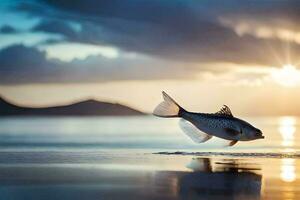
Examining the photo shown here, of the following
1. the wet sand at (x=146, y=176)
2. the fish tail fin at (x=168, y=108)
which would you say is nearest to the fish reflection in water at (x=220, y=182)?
the wet sand at (x=146, y=176)

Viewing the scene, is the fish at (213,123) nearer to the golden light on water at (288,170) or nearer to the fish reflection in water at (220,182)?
the fish reflection in water at (220,182)

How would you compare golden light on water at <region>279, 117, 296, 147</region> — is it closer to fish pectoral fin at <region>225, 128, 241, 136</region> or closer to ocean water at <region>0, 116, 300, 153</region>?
ocean water at <region>0, 116, 300, 153</region>

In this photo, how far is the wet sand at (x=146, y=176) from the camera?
1158cm

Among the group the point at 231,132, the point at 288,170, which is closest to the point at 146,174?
the point at 231,132

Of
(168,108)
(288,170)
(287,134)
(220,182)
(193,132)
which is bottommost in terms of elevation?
(220,182)

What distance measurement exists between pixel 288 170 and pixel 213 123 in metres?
1.89

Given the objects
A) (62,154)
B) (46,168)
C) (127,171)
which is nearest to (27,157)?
(62,154)

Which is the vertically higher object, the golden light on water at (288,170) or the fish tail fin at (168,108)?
the fish tail fin at (168,108)

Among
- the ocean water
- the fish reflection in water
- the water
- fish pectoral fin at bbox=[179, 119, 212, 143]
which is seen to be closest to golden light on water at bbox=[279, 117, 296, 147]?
the ocean water

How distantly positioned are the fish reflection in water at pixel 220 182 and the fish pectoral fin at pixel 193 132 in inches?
23.8

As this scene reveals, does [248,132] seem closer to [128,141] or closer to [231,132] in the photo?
[231,132]

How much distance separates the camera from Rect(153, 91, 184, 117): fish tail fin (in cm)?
1520

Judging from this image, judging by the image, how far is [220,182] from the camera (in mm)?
13008

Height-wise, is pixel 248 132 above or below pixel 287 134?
below
